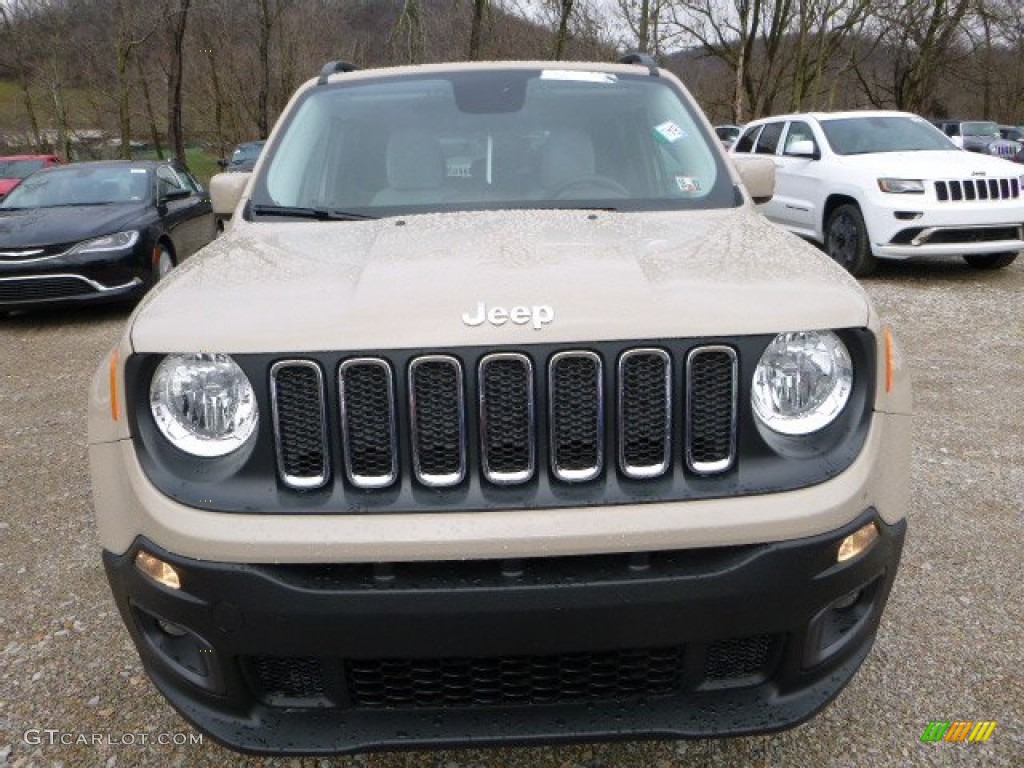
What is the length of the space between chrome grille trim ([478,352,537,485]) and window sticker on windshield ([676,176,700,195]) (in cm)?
142

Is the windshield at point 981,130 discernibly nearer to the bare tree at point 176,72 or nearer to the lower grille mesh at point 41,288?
the bare tree at point 176,72

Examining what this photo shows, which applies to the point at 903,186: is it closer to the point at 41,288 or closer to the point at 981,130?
the point at 41,288

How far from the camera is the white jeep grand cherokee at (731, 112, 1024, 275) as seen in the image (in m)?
8.44

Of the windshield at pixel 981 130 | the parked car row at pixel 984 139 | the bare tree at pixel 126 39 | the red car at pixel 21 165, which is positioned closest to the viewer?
the red car at pixel 21 165

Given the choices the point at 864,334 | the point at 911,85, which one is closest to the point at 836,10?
the point at 911,85

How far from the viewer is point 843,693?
2.52 metres

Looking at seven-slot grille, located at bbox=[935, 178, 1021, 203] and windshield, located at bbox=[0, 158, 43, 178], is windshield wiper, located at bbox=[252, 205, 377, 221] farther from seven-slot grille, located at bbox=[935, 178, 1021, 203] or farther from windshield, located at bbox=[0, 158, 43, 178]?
windshield, located at bbox=[0, 158, 43, 178]

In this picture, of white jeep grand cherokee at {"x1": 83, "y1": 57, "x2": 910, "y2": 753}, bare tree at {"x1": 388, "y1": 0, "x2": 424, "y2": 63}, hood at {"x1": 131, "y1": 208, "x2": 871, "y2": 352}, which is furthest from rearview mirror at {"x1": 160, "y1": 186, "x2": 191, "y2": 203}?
bare tree at {"x1": 388, "y1": 0, "x2": 424, "y2": 63}

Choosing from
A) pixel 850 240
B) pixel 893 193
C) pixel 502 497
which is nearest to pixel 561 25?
pixel 850 240

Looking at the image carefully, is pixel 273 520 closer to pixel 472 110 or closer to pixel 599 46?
pixel 472 110

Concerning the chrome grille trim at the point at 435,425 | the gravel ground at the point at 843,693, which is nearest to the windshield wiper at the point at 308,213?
the chrome grille trim at the point at 435,425

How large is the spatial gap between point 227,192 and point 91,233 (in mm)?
5533

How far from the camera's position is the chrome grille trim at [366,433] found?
67.2 inches

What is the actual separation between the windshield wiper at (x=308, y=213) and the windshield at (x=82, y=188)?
662 centimetres
